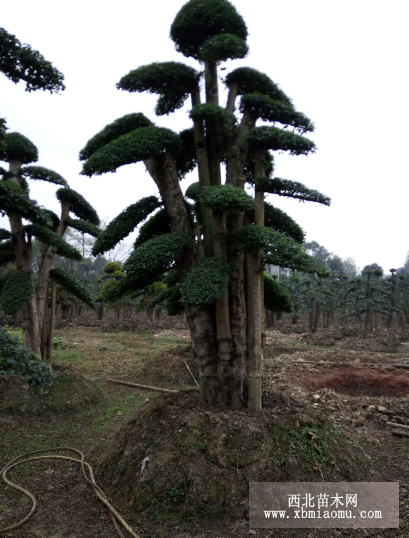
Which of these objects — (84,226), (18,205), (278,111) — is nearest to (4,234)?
(84,226)

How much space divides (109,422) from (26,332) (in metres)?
2.71

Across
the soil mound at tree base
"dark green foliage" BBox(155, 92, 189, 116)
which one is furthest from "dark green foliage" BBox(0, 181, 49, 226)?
"dark green foliage" BBox(155, 92, 189, 116)

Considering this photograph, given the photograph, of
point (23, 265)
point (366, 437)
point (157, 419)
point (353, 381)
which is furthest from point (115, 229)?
point (353, 381)

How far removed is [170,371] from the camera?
9.91 meters

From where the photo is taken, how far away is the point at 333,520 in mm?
3791

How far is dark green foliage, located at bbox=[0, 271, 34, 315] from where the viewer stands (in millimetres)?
7227

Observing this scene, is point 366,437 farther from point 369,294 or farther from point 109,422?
point 369,294

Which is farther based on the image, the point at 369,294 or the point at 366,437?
the point at 369,294

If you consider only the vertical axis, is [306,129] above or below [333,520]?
above

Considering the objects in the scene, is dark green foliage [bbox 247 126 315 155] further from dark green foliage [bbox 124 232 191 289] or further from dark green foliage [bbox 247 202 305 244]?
dark green foliage [bbox 124 232 191 289]

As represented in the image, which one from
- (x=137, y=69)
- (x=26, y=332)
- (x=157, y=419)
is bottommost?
(x=157, y=419)

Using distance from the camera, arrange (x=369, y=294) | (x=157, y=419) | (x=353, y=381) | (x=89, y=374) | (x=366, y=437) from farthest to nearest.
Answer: (x=369, y=294) < (x=89, y=374) < (x=353, y=381) < (x=366, y=437) < (x=157, y=419)

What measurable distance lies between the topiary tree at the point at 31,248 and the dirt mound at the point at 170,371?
2624mm

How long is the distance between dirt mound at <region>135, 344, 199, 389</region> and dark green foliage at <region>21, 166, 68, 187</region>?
16.9ft
